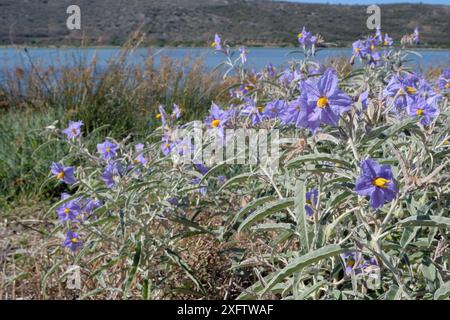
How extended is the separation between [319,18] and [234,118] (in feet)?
117

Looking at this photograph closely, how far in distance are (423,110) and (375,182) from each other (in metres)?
0.51

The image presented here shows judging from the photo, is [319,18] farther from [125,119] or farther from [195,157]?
[195,157]

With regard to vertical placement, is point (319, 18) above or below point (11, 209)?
above

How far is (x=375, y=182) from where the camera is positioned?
0.99 m

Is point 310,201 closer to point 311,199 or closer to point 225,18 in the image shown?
point 311,199

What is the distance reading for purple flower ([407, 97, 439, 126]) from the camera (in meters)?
1.40

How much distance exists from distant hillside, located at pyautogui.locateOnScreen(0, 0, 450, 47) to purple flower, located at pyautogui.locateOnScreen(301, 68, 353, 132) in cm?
2346

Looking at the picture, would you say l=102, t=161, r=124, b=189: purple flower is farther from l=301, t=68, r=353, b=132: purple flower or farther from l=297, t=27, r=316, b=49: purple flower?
l=297, t=27, r=316, b=49: purple flower

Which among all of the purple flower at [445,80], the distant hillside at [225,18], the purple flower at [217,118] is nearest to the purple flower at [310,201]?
the purple flower at [217,118]

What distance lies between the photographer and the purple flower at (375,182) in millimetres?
986

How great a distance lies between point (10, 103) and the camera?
497 centimetres

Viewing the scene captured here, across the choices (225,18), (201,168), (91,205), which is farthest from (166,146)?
(225,18)

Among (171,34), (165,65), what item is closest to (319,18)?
(171,34)
